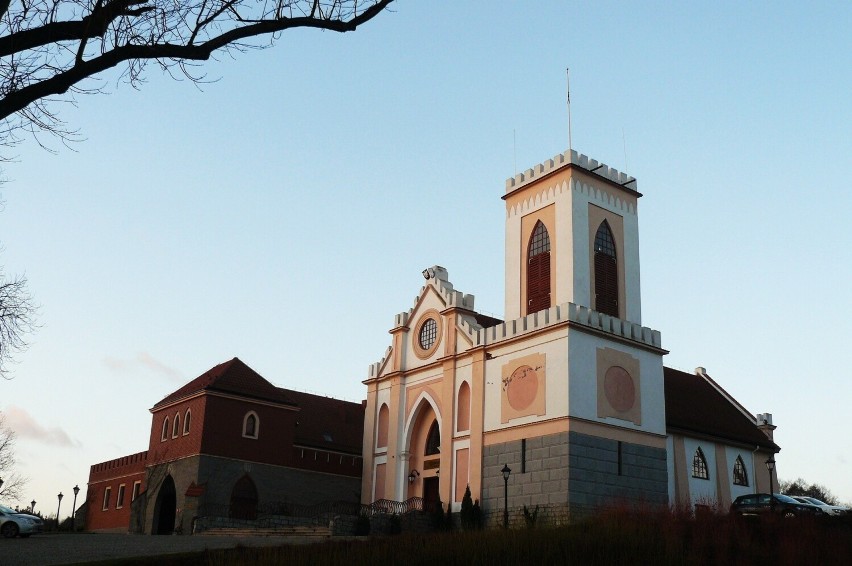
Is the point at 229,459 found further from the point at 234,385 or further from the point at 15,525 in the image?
the point at 15,525

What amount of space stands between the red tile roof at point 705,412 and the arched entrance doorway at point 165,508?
79.0ft

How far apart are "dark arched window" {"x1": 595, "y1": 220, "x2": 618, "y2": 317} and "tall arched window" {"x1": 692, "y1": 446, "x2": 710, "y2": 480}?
7.96 metres

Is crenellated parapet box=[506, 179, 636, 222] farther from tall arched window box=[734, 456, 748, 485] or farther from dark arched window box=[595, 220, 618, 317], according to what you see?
tall arched window box=[734, 456, 748, 485]

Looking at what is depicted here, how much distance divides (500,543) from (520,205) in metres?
23.5

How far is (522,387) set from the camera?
35.9 meters

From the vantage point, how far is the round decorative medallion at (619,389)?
35250 mm

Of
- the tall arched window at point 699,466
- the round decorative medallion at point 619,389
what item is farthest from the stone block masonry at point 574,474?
the tall arched window at point 699,466

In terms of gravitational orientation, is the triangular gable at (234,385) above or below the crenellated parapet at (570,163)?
below

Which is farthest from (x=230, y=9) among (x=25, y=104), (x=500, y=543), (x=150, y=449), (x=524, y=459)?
(x=150, y=449)

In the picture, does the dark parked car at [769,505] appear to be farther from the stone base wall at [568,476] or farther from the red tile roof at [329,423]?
the red tile roof at [329,423]

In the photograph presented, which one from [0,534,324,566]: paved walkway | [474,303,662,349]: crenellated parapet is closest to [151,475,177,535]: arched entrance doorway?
[0,534,324,566]: paved walkway

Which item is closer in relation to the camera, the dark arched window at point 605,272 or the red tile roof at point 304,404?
the dark arched window at point 605,272

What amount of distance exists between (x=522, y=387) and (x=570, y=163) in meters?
9.76

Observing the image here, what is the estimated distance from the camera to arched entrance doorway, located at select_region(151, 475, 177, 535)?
43844 mm
